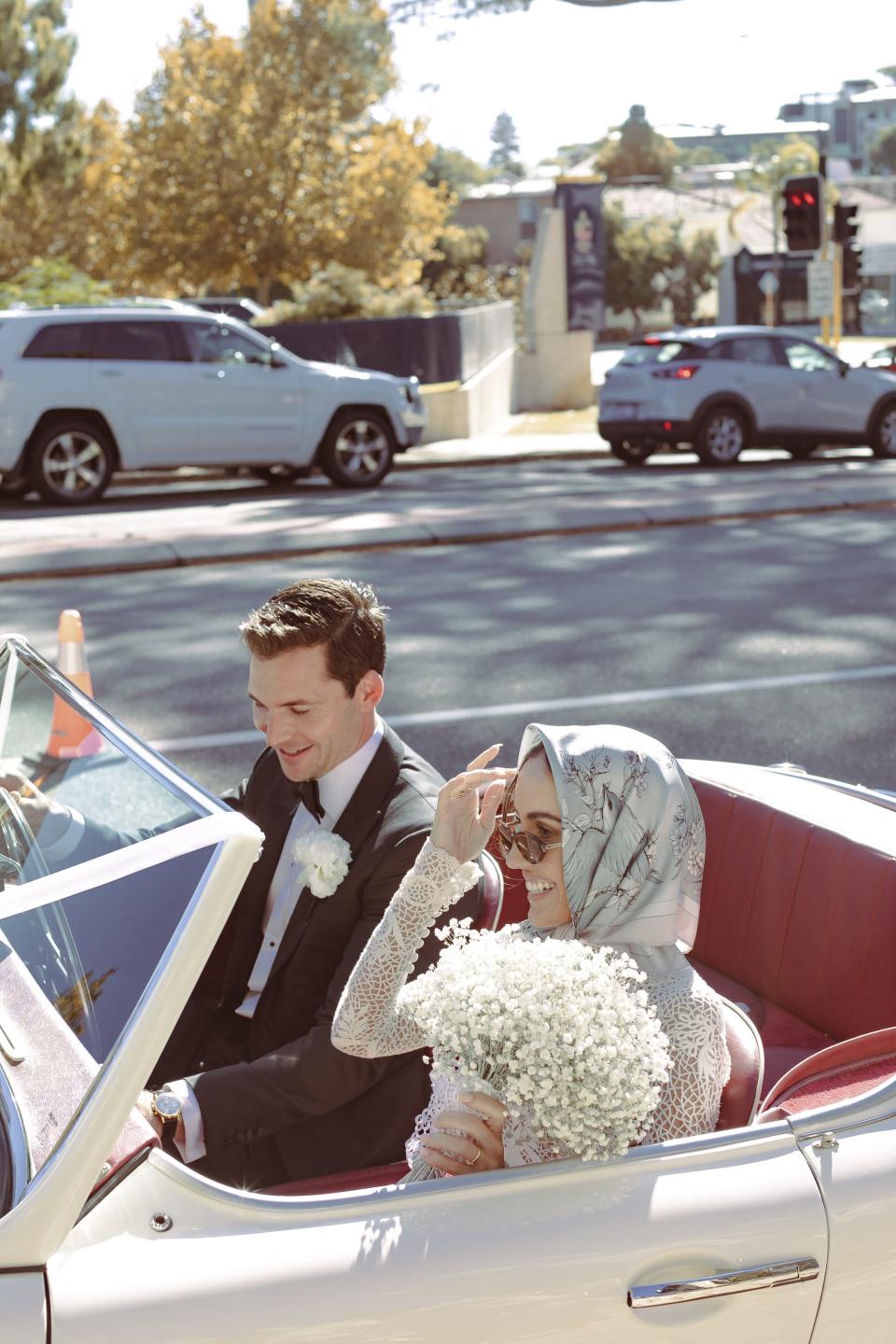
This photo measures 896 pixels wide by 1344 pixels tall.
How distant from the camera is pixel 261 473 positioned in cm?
1909

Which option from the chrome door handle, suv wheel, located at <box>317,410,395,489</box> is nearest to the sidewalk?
suv wheel, located at <box>317,410,395,489</box>

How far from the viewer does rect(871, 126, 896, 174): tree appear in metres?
174

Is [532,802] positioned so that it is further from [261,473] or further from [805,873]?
[261,473]

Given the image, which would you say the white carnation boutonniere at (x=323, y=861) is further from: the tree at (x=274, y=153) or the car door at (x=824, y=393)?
the tree at (x=274, y=153)

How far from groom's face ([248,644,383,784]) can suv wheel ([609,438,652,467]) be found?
58.5ft

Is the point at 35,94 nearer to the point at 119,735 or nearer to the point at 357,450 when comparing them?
the point at 357,450

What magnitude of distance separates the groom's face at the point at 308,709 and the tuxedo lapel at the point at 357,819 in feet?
0.21

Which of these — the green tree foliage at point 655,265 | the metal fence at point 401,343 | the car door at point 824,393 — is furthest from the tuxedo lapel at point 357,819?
the green tree foliage at point 655,265

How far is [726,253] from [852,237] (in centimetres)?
6158

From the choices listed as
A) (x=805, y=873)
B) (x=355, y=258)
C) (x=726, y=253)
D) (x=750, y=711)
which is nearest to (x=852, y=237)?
(x=355, y=258)

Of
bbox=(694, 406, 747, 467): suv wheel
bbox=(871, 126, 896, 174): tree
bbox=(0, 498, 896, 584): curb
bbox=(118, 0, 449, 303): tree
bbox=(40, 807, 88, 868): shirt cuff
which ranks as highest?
bbox=(871, 126, 896, 174): tree

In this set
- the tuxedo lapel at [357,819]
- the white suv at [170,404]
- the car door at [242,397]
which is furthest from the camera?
the car door at [242,397]

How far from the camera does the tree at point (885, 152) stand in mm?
174125

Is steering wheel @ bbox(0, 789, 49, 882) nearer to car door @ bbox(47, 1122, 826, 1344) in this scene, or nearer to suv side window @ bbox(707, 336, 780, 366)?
car door @ bbox(47, 1122, 826, 1344)
